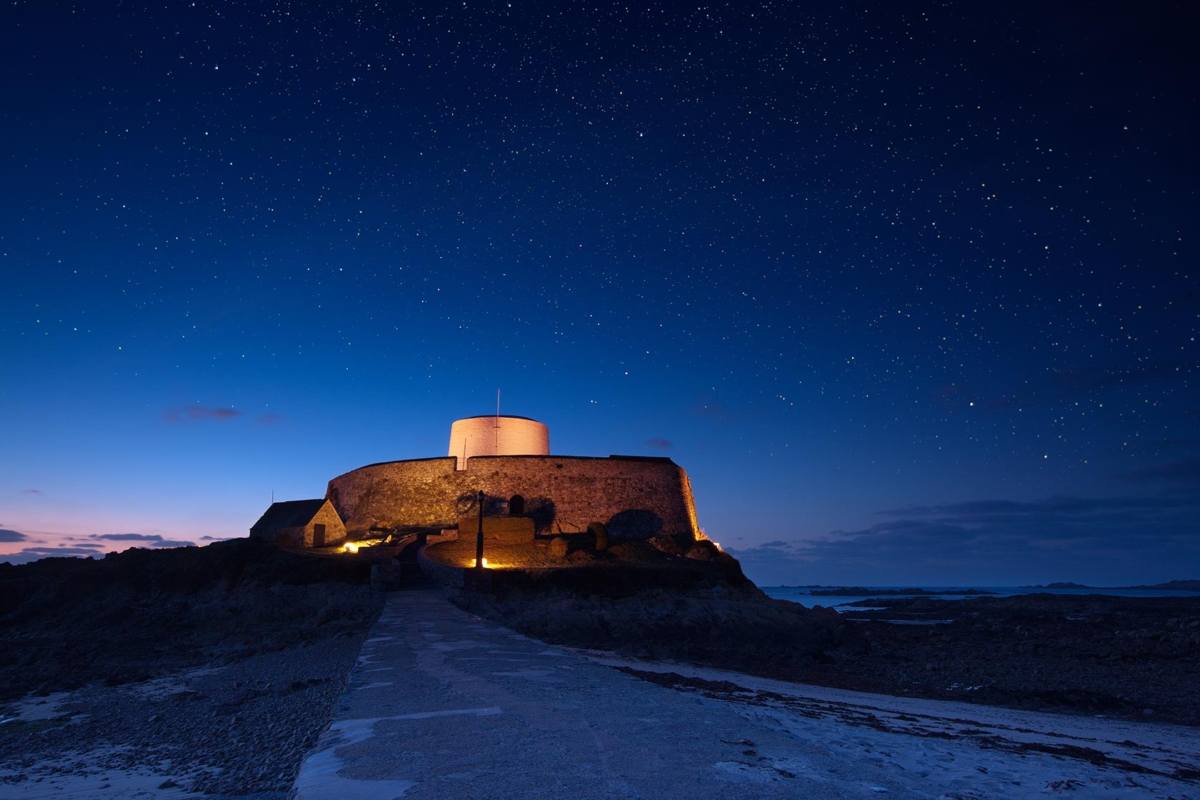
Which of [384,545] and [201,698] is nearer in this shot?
[201,698]

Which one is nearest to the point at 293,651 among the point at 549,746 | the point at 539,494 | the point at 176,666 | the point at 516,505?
the point at 176,666

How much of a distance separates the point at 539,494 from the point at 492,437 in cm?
702

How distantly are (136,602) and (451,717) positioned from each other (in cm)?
2175

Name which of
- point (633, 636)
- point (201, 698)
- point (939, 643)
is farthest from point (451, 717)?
point (939, 643)

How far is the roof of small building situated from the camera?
3488 centimetres

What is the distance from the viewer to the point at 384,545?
95.3 ft

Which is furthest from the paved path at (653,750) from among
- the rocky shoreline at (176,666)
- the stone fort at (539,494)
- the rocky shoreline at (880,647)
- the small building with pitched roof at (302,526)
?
the small building with pitched roof at (302,526)

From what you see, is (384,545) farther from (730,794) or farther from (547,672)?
(730,794)

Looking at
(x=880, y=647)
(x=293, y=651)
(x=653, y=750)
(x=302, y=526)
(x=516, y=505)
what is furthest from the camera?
(x=516, y=505)

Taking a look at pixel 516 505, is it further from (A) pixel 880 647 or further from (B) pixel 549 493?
(A) pixel 880 647

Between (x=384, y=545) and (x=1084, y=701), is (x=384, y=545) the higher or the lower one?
the higher one

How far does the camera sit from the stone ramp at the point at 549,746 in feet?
10.6

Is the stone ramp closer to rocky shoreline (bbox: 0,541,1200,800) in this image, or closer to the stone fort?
rocky shoreline (bbox: 0,541,1200,800)

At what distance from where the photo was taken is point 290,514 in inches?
1435
